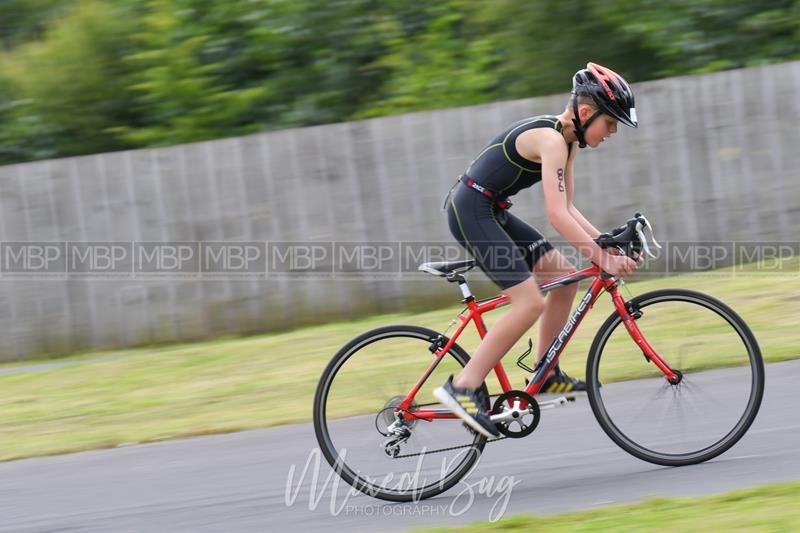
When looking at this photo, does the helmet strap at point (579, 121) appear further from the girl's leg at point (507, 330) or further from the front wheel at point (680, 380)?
the front wheel at point (680, 380)

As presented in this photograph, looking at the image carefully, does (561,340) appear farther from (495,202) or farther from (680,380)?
(495,202)

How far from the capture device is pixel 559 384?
5469mm

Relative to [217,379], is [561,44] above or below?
above

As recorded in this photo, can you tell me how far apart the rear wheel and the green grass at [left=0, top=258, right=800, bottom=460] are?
7 cm

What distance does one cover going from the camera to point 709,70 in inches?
478

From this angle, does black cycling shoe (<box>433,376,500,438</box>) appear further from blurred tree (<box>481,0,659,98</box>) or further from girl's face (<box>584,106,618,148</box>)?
blurred tree (<box>481,0,659,98</box>)

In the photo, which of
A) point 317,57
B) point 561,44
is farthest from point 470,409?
point 317,57

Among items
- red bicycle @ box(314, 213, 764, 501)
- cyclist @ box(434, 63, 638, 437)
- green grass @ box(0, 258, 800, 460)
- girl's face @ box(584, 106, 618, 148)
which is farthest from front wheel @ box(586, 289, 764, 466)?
girl's face @ box(584, 106, 618, 148)

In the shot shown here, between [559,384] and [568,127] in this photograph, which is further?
[559,384]

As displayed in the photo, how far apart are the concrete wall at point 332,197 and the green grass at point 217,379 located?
0.42 metres

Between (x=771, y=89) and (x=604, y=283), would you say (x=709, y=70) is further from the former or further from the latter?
(x=604, y=283)

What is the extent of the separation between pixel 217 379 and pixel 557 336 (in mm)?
4385

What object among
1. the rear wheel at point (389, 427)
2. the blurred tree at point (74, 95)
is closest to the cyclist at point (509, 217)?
the rear wheel at point (389, 427)

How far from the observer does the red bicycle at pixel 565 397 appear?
5.40 m
